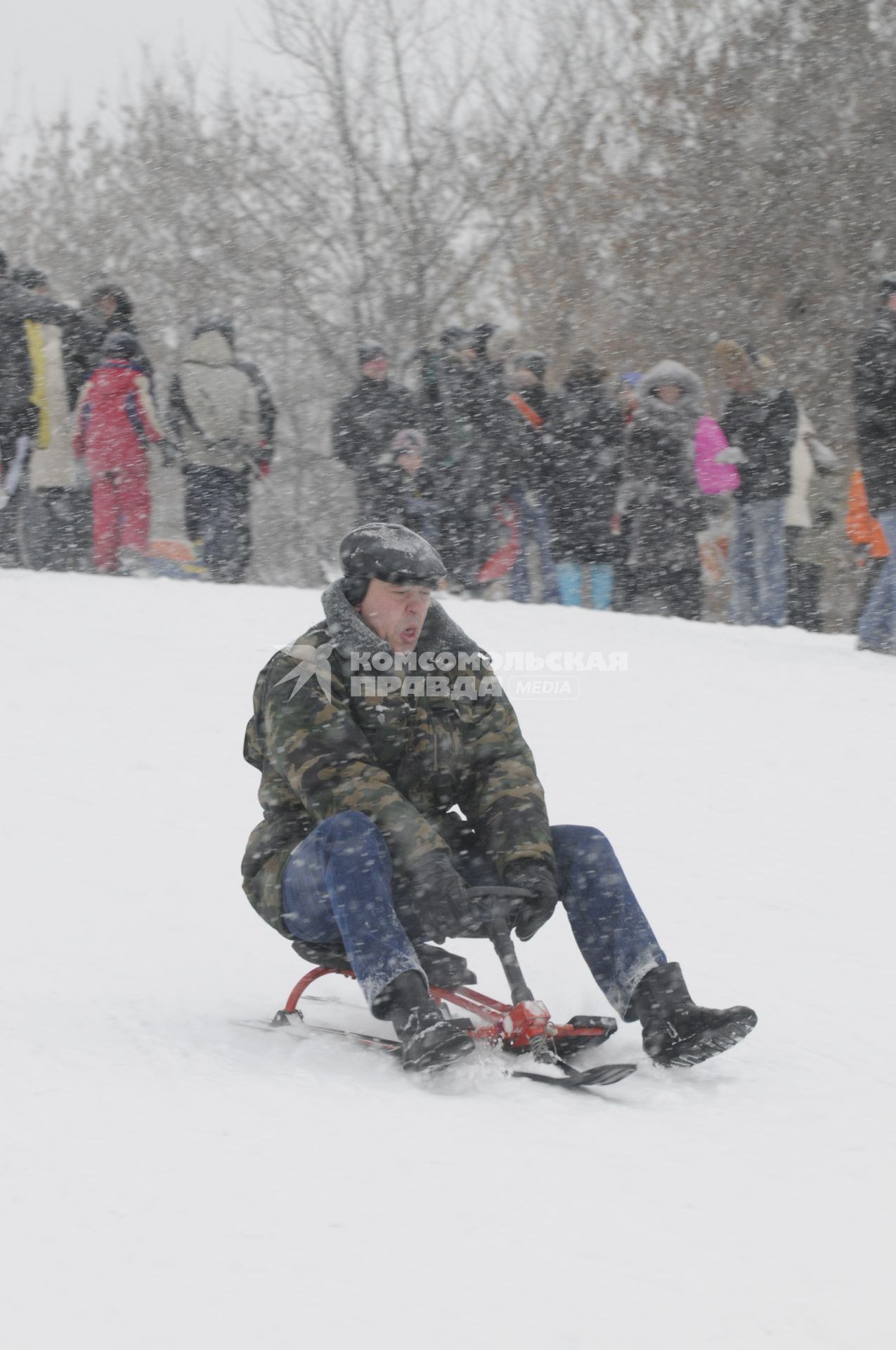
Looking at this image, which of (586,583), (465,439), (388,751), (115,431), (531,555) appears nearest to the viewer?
(388,751)

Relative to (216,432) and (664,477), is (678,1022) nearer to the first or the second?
(664,477)

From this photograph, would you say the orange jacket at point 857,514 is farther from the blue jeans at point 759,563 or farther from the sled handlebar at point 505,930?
the sled handlebar at point 505,930

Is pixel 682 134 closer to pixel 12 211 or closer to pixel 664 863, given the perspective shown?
pixel 12 211

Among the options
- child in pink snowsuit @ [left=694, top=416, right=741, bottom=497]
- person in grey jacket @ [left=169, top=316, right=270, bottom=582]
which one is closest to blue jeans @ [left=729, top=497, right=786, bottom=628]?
child in pink snowsuit @ [left=694, top=416, right=741, bottom=497]

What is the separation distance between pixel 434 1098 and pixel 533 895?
53 cm

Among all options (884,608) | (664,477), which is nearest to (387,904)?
(884,608)

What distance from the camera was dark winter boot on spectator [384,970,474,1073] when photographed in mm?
3393

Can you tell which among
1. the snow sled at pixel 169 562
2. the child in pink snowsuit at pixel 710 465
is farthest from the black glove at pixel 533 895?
the snow sled at pixel 169 562

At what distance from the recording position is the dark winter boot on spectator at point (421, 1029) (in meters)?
3.39

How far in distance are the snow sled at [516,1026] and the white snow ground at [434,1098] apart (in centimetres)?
6

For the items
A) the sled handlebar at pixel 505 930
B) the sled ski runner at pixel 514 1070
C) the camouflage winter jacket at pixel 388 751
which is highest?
the camouflage winter jacket at pixel 388 751

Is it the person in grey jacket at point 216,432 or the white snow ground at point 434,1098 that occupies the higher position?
the person in grey jacket at point 216,432

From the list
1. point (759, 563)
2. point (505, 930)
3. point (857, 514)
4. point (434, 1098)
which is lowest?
point (434, 1098)

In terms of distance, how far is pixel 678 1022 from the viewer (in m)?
3.59
